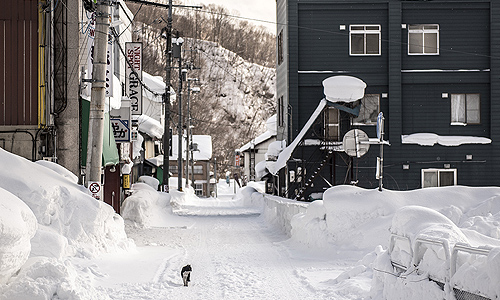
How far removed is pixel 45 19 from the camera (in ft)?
61.6

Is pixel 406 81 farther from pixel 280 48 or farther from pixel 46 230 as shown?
pixel 46 230

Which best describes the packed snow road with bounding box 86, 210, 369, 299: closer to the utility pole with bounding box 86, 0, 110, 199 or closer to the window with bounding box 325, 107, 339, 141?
the utility pole with bounding box 86, 0, 110, 199

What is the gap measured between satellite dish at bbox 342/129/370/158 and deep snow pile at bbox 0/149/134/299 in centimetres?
1052

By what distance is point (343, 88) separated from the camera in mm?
28141

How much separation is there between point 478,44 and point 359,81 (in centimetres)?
686

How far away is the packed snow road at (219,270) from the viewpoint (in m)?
10.3

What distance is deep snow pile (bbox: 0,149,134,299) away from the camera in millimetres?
7656

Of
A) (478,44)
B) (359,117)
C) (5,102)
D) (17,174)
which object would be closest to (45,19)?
(5,102)

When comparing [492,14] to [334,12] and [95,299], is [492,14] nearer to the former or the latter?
[334,12]

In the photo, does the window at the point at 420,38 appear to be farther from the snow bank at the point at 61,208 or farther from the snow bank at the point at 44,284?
the snow bank at the point at 44,284

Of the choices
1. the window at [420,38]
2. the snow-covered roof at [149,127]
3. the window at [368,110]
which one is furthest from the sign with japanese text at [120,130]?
the snow-covered roof at [149,127]

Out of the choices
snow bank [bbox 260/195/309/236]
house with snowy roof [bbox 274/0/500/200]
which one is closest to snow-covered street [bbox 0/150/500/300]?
snow bank [bbox 260/195/309/236]

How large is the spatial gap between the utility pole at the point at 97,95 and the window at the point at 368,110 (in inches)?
682

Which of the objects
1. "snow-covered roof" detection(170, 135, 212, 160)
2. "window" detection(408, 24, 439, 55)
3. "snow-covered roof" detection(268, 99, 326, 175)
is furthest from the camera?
"snow-covered roof" detection(170, 135, 212, 160)
